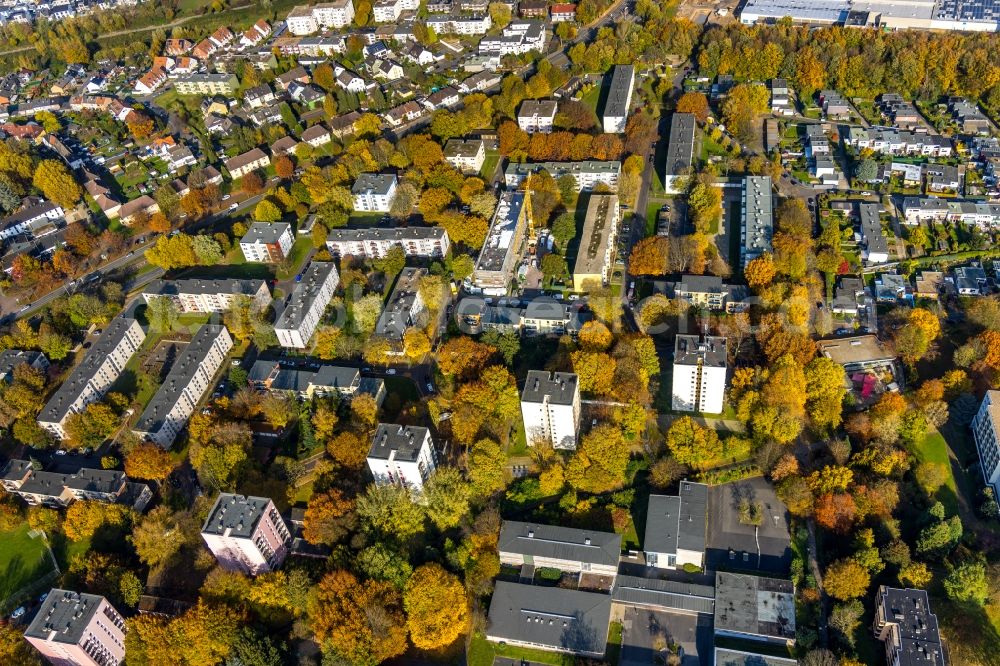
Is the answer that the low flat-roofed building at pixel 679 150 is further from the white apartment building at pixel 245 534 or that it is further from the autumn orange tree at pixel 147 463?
the autumn orange tree at pixel 147 463

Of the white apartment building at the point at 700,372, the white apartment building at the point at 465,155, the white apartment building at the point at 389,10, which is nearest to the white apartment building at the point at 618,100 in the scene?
the white apartment building at the point at 465,155

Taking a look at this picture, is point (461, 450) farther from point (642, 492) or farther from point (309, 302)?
point (309, 302)

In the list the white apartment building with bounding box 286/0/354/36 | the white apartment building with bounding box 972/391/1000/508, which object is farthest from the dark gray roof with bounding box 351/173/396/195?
the white apartment building with bounding box 972/391/1000/508

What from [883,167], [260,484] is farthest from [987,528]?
[260,484]

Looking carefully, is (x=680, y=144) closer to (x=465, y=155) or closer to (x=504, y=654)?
(x=465, y=155)

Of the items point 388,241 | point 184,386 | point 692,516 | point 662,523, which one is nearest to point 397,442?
point 662,523
